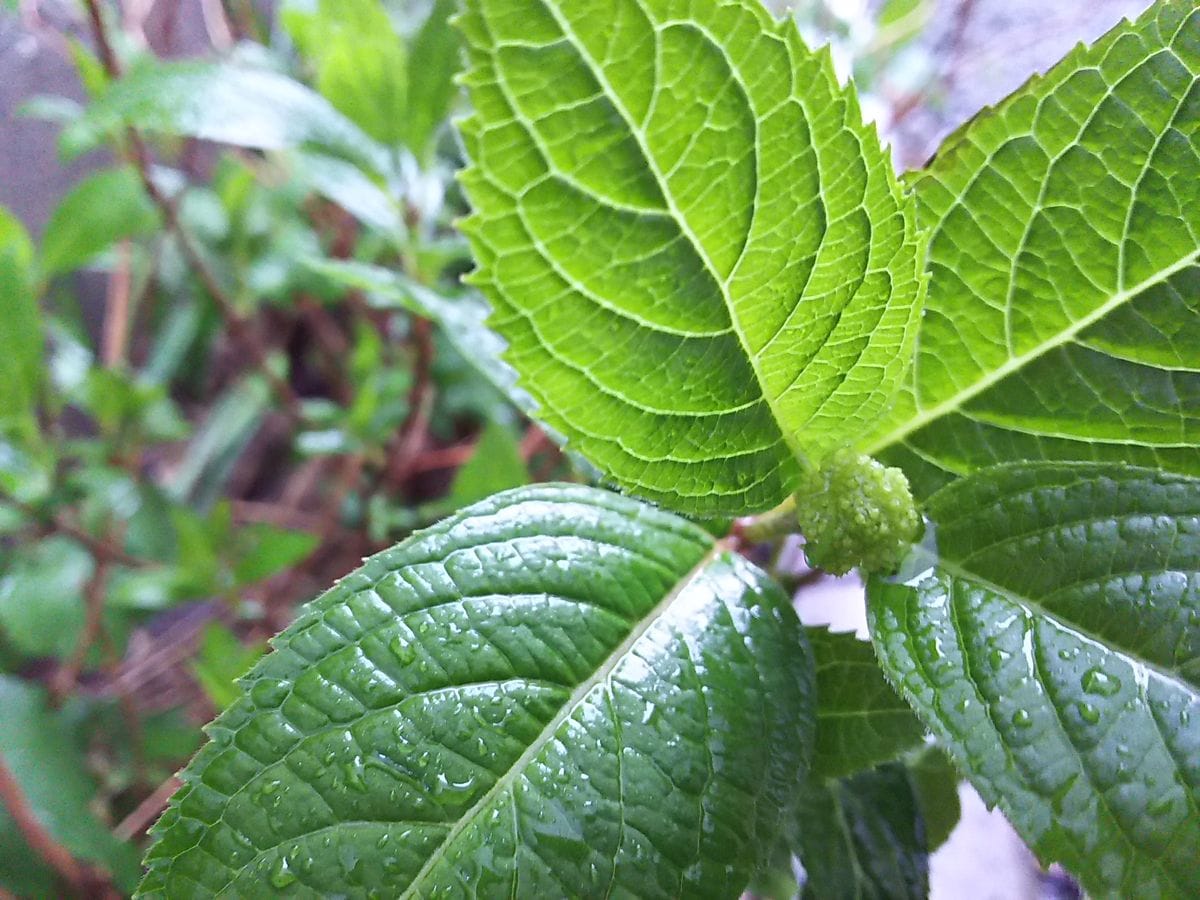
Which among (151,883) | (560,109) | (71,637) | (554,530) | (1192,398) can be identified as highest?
(1192,398)

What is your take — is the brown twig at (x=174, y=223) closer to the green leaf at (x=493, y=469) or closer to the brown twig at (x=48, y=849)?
the green leaf at (x=493, y=469)

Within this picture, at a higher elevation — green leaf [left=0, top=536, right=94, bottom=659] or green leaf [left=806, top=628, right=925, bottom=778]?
green leaf [left=806, top=628, right=925, bottom=778]

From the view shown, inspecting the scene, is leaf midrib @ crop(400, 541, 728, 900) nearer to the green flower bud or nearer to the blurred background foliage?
the green flower bud

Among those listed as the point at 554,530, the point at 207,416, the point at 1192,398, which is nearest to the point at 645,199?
the point at 554,530

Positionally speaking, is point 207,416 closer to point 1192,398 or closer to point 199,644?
point 199,644

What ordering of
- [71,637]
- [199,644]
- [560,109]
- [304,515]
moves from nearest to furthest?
1. [560,109]
2. [71,637]
3. [199,644]
4. [304,515]

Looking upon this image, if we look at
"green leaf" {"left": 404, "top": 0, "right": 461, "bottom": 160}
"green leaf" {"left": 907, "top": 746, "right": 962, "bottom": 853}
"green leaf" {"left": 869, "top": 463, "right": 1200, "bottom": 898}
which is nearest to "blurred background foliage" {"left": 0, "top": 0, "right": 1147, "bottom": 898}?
"green leaf" {"left": 404, "top": 0, "right": 461, "bottom": 160}
